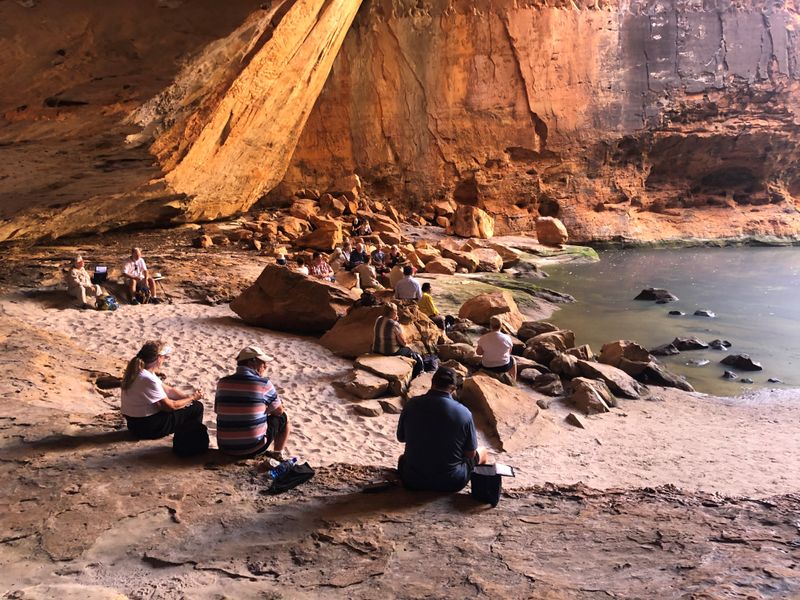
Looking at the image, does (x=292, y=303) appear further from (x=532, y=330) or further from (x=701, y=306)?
(x=701, y=306)

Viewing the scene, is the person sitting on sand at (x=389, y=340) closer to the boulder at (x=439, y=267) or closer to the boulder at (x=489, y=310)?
the boulder at (x=489, y=310)

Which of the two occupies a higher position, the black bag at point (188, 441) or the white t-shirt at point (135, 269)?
the white t-shirt at point (135, 269)

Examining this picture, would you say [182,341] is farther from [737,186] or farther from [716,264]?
[737,186]

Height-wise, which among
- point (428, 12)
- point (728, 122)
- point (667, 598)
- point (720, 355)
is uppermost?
point (428, 12)

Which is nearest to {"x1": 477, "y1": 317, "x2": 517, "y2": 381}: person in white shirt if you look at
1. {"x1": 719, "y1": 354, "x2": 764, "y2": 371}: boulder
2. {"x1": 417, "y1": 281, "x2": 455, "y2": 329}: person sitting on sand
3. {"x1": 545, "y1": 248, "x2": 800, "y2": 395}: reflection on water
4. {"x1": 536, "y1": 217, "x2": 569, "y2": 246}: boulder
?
{"x1": 417, "y1": 281, "x2": 455, "y2": 329}: person sitting on sand

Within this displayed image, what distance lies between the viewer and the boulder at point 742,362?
1022 centimetres

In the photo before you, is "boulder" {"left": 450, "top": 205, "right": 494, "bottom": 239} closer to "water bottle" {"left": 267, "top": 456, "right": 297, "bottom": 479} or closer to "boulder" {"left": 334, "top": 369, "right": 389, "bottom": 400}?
"boulder" {"left": 334, "top": 369, "right": 389, "bottom": 400}

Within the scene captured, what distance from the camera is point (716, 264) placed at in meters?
21.0

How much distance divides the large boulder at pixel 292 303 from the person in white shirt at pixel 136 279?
72.8 inches

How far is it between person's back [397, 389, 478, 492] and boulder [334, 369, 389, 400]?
317cm

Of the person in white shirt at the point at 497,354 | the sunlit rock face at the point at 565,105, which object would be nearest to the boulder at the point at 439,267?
the person in white shirt at the point at 497,354

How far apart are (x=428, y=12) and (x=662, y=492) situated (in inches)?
973

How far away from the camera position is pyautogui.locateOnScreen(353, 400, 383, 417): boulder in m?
6.99

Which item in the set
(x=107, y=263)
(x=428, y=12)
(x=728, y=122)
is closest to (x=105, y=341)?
(x=107, y=263)
